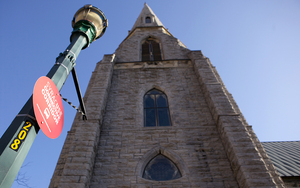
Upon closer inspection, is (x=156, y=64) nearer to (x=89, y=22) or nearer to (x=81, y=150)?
(x=81, y=150)

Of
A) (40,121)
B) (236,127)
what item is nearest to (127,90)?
(236,127)

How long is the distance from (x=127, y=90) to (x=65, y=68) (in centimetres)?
650

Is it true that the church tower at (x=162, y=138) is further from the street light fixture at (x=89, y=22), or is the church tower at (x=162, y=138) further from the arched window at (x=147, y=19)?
the arched window at (x=147, y=19)

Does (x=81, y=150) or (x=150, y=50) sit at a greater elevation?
(x=150, y=50)

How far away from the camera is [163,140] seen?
23.3 ft

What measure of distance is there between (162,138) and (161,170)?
1.13m

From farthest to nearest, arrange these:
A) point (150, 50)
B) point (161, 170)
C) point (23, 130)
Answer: point (150, 50), point (161, 170), point (23, 130)

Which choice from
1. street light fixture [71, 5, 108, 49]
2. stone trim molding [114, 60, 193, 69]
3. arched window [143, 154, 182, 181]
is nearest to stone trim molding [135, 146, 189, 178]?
arched window [143, 154, 182, 181]

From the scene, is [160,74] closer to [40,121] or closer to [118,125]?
[118,125]

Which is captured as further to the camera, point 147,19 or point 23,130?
point 147,19

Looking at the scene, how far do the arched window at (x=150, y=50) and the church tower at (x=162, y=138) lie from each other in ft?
10.1

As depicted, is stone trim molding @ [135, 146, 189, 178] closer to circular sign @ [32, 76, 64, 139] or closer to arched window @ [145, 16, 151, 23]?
Answer: circular sign @ [32, 76, 64, 139]

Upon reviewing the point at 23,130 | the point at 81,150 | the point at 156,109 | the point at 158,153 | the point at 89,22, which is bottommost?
the point at 23,130

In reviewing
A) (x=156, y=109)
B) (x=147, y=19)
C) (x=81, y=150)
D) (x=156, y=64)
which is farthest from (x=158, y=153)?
(x=147, y=19)
